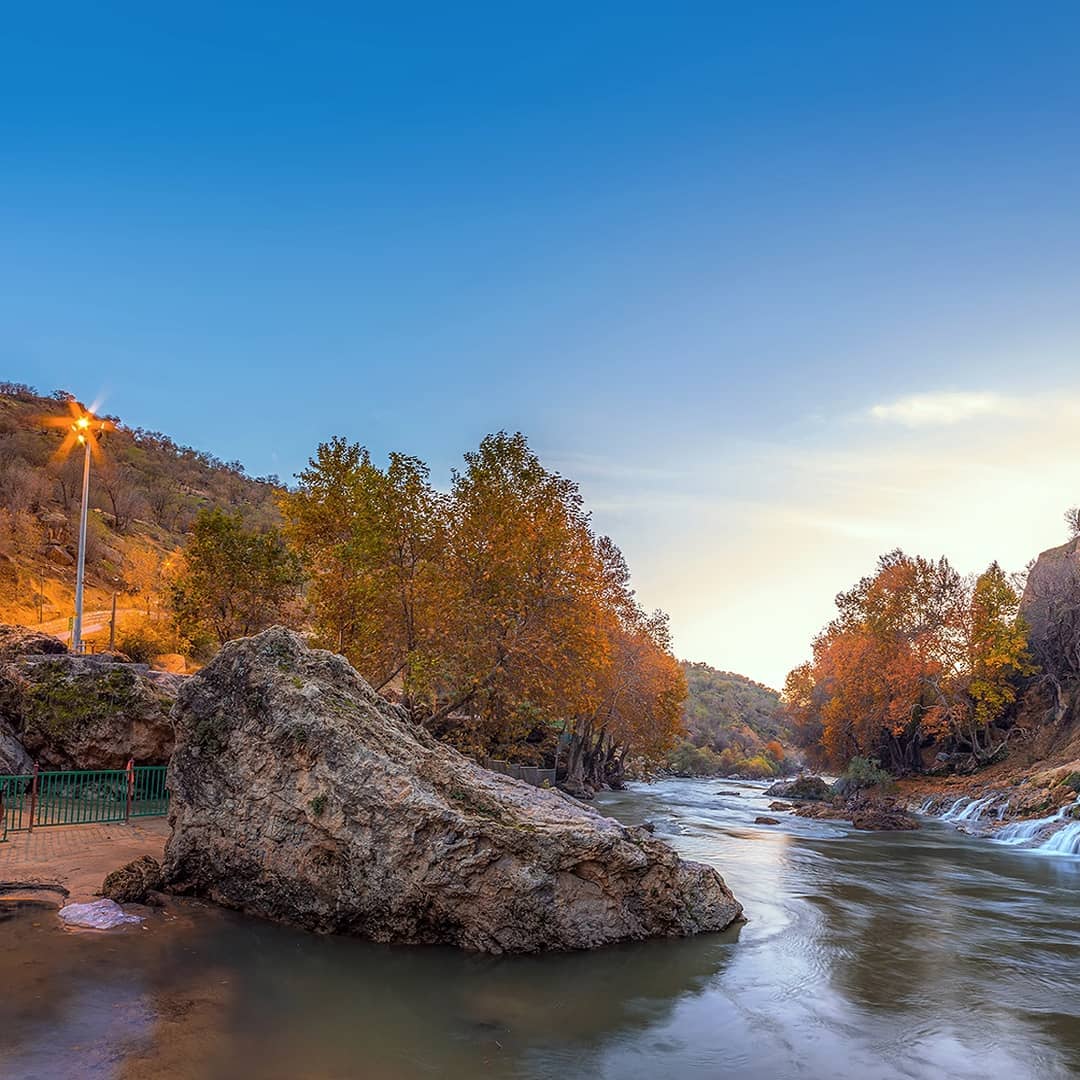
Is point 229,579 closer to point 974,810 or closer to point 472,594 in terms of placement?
point 472,594

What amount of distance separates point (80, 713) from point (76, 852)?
827 cm

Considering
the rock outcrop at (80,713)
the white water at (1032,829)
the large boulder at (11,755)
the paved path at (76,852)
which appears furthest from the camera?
the white water at (1032,829)

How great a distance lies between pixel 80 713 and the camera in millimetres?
19656

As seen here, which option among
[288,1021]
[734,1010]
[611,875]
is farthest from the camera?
[611,875]

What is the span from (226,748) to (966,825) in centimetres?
3012

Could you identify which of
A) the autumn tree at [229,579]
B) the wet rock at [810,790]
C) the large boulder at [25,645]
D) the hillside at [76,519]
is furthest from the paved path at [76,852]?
the wet rock at [810,790]

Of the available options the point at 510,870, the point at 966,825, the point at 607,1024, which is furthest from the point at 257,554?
the point at 966,825

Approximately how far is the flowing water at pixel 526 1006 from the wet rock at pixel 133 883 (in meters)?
0.76

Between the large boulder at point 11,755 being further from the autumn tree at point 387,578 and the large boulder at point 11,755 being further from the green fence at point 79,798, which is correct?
the autumn tree at point 387,578

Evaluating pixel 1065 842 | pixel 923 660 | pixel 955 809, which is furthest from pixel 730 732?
pixel 1065 842

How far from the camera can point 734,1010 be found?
30.0 ft

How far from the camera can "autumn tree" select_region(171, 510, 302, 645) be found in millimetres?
31109

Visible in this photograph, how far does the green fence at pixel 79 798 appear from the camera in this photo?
14305 millimetres

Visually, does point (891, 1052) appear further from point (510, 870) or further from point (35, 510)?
point (35, 510)
